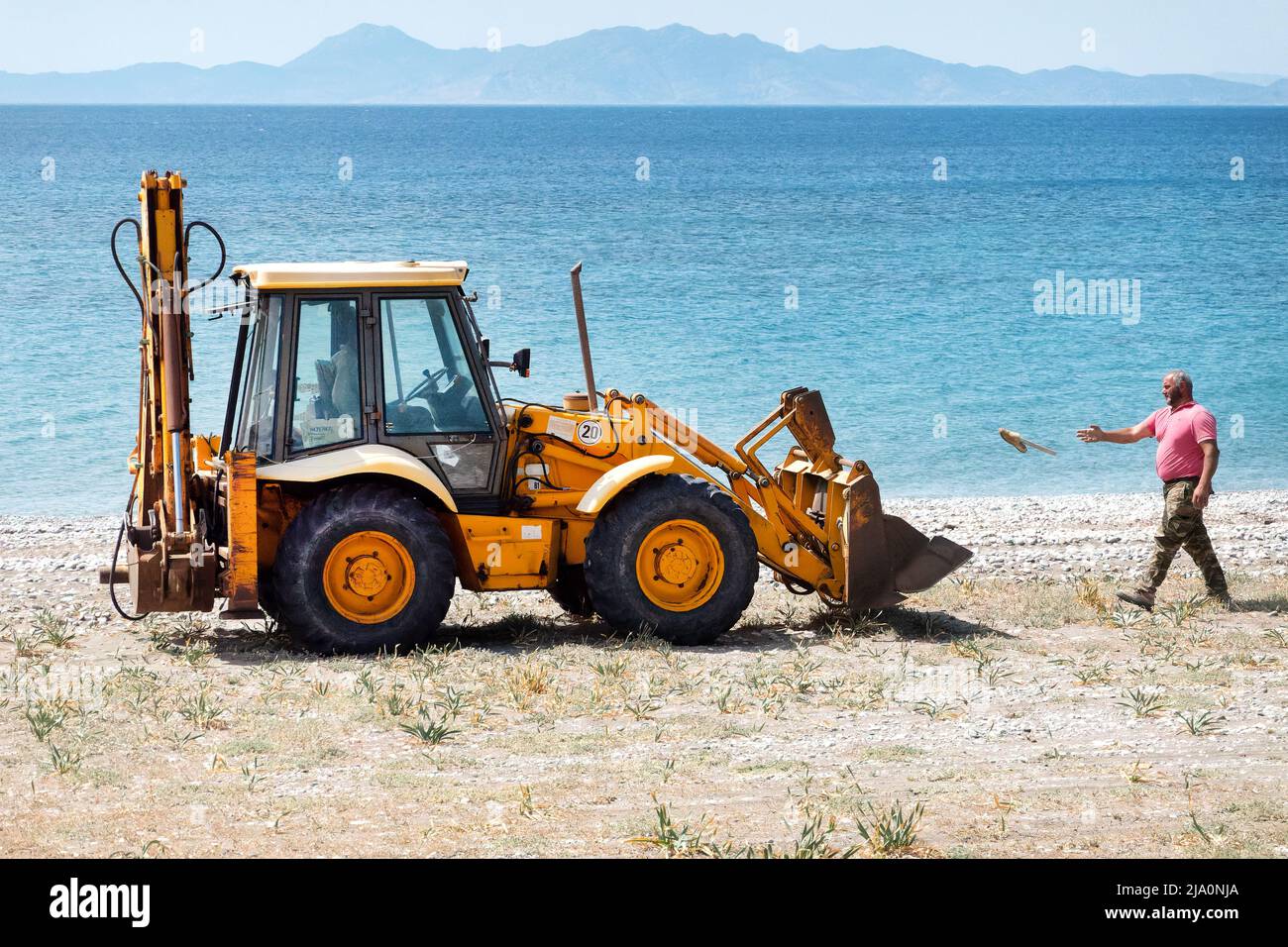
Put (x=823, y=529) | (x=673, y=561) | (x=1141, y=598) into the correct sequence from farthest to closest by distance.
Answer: (x=1141, y=598) < (x=823, y=529) < (x=673, y=561)

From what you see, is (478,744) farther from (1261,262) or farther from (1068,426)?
(1261,262)

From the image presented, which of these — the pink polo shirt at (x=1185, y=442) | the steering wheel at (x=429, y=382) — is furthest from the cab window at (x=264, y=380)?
the pink polo shirt at (x=1185, y=442)

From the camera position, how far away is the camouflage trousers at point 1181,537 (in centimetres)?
1148

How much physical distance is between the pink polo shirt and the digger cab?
5.11 metres

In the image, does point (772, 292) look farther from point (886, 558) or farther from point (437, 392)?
point (437, 392)

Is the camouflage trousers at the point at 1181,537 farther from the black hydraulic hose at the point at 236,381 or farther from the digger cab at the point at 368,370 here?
the black hydraulic hose at the point at 236,381

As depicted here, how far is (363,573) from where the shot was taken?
9.98 meters

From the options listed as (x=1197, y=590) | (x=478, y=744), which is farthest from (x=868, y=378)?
(x=478, y=744)

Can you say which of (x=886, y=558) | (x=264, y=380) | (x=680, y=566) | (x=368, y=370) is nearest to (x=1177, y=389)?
(x=886, y=558)

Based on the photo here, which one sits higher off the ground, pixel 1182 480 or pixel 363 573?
pixel 1182 480

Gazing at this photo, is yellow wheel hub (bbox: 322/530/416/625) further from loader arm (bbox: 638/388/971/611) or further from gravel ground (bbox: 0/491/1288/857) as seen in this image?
loader arm (bbox: 638/388/971/611)

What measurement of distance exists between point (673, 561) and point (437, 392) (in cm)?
200

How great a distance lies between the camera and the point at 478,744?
8.13 metres
